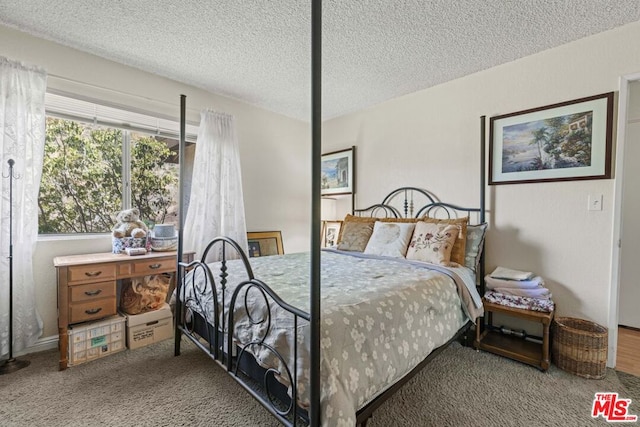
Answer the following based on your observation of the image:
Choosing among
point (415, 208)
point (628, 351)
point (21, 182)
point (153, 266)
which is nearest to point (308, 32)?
point (415, 208)

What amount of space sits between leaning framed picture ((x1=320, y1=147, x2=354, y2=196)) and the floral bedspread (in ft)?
6.22

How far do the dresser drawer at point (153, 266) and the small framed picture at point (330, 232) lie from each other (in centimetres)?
197

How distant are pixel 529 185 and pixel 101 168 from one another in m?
3.92

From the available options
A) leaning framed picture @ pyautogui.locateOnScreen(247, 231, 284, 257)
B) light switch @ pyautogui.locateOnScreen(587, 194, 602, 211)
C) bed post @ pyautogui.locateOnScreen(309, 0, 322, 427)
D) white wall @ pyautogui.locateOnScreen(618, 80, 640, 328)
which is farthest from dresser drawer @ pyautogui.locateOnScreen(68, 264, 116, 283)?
white wall @ pyautogui.locateOnScreen(618, 80, 640, 328)

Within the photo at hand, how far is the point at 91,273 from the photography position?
2156 millimetres

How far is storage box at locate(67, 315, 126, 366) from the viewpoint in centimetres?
209

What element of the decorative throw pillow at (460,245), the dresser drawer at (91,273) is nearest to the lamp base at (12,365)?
the dresser drawer at (91,273)

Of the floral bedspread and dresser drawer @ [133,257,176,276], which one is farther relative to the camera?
dresser drawer @ [133,257,176,276]

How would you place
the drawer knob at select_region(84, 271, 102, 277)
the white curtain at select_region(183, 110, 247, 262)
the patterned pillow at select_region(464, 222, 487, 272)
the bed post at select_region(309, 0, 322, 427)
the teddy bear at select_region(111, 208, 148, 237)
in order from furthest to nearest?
the white curtain at select_region(183, 110, 247, 262)
the teddy bear at select_region(111, 208, 148, 237)
the patterned pillow at select_region(464, 222, 487, 272)
the drawer knob at select_region(84, 271, 102, 277)
the bed post at select_region(309, 0, 322, 427)

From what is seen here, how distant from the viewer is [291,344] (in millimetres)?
1192

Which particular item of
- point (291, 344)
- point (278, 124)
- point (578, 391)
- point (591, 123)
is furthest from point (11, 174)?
point (591, 123)

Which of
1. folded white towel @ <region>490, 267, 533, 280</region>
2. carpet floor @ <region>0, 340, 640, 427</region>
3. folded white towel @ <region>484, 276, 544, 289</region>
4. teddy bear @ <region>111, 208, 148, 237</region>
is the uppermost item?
teddy bear @ <region>111, 208, 148, 237</region>

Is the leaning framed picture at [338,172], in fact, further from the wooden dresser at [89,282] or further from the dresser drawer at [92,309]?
the dresser drawer at [92,309]

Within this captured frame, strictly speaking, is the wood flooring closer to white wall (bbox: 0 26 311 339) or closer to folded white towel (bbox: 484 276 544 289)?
folded white towel (bbox: 484 276 544 289)
